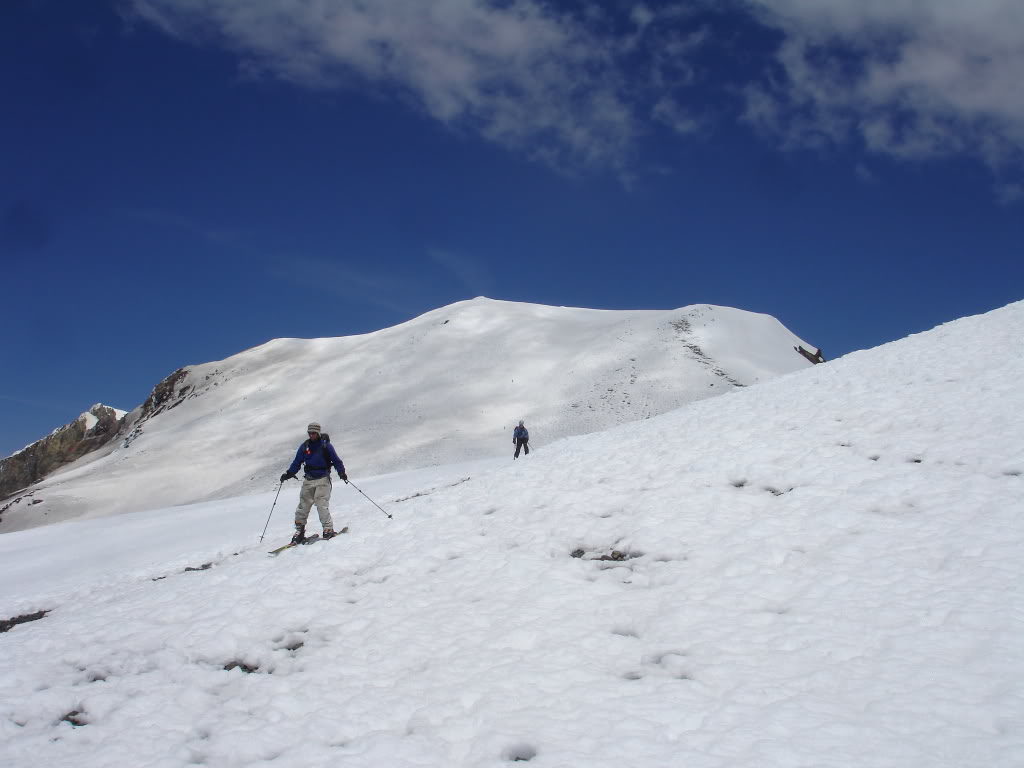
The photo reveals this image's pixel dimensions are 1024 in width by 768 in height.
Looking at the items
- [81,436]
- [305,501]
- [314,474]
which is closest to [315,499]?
[305,501]

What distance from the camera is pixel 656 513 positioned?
38.0 ft

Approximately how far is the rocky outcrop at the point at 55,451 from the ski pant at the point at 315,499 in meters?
75.5

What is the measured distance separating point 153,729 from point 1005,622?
911cm

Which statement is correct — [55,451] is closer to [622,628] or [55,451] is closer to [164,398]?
[164,398]

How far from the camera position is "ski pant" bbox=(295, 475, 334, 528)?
14281mm

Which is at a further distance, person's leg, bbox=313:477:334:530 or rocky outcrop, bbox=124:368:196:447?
rocky outcrop, bbox=124:368:196:447

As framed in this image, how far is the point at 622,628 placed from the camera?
8.00 metres

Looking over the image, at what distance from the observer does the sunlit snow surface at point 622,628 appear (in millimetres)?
5875

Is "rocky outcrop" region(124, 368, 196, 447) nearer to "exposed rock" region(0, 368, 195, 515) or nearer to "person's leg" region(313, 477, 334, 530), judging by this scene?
"exposed rock" region(0, 368, 195, 515)

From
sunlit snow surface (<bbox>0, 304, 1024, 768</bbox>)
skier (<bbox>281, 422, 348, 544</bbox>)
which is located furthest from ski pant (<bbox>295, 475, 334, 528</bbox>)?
sunlit snow surface (<bbox>0, 304, 1024, 768</bbox>)

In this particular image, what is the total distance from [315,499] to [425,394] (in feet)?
138

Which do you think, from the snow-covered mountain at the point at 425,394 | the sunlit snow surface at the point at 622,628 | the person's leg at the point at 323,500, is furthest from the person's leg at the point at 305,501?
the snow-covered mountain at the point at 425,394

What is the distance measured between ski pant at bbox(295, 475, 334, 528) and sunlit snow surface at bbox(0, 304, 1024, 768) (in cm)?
82

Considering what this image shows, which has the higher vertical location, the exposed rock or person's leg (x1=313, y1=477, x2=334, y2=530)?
the exposed rock
